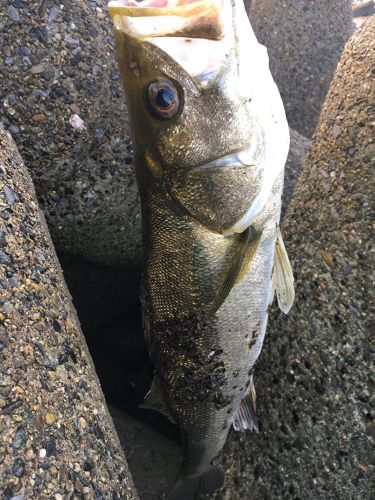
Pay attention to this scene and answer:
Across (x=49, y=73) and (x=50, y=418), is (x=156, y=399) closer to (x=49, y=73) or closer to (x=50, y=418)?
(x=50, y=418)

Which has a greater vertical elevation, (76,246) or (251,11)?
(251,11)

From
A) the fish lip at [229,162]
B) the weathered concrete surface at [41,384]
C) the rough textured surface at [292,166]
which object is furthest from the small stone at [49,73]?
the rough textured surface at [292,166]

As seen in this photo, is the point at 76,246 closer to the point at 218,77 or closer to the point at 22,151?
the point at 22,151

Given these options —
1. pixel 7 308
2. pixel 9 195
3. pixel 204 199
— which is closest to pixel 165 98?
pixel 204 199

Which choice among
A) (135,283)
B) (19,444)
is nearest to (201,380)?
(19,444)

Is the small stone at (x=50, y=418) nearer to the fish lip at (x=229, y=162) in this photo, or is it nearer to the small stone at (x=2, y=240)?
the small stone at (x=2, y=240)

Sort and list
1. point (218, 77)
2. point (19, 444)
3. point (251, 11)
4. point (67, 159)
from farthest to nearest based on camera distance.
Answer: point (251, 11) → point (67, 159) → point (218, 77) → point (19, 444)
